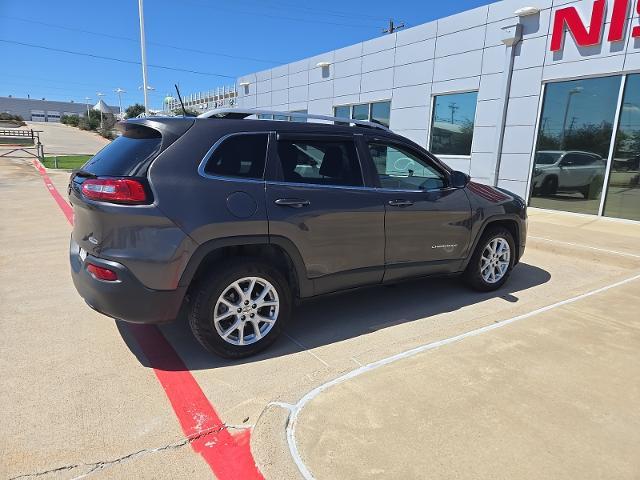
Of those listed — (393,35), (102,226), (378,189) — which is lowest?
(102,226)

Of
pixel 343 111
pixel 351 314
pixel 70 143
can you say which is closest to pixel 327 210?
pixel 351 314

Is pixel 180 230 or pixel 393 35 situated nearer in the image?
pixel 180 230

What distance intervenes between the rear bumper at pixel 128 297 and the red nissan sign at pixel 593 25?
10.0 metres

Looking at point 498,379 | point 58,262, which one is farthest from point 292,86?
point 498,379

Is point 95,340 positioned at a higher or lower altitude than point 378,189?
lower

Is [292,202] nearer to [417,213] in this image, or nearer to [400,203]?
[400,203]

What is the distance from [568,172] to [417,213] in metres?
7.78

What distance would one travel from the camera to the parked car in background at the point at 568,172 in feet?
31.5

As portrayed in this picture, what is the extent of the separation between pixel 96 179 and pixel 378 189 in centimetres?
220

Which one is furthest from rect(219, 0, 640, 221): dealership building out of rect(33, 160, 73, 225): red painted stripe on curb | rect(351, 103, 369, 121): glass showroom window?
rect(33, 160, 73, 225): red painted stripe on curb

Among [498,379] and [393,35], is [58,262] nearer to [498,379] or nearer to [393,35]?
[498,379]

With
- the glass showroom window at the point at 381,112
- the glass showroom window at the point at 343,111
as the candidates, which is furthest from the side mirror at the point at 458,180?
the glass showroom window at the point at 343,111

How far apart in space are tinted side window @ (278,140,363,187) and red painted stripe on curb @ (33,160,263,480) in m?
1.62

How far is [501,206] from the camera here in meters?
4.82
